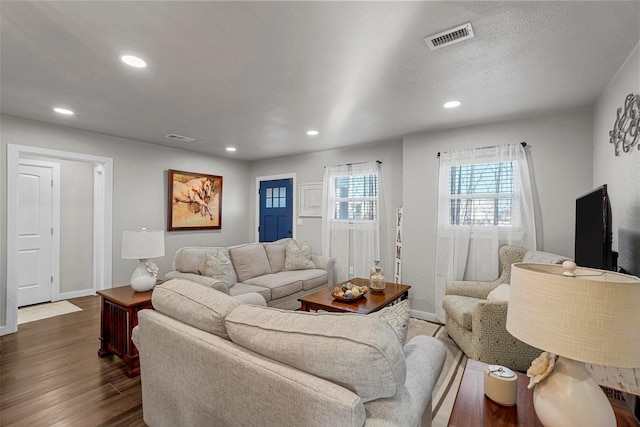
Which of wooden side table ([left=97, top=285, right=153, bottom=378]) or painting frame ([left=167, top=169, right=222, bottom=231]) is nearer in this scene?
wooden side table ([left=97, top=285, right=153, bottom=378])

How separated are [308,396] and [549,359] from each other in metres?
0.81

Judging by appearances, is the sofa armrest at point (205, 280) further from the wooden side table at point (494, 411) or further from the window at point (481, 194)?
the window at point (481, 194)

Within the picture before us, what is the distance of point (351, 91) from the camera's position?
255 centimetres

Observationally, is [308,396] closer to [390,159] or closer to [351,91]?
[351,91]

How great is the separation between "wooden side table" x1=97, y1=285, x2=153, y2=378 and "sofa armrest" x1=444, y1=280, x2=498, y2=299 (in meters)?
3.00

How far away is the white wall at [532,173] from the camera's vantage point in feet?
9.71

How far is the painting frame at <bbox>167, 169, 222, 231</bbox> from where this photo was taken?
4.69 meters

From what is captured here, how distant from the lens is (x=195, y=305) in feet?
4.58

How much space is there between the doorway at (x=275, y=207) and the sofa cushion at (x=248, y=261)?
1.30m

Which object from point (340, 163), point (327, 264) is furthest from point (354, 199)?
point (327, 264)

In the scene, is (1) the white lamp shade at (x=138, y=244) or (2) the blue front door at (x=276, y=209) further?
(2) the blue front door at (x=276, y=209)

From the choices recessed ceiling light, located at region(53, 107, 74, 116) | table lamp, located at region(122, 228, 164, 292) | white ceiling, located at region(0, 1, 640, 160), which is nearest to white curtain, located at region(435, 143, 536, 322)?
white ceiling, located at region(0, 1, 640, 160)

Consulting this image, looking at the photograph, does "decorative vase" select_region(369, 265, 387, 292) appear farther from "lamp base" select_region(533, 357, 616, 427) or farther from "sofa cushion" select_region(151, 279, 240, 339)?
"lamp base" select_region(533, 357, 616, 427)

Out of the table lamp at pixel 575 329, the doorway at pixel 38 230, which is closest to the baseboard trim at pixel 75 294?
the doorway at pixel 38 230
